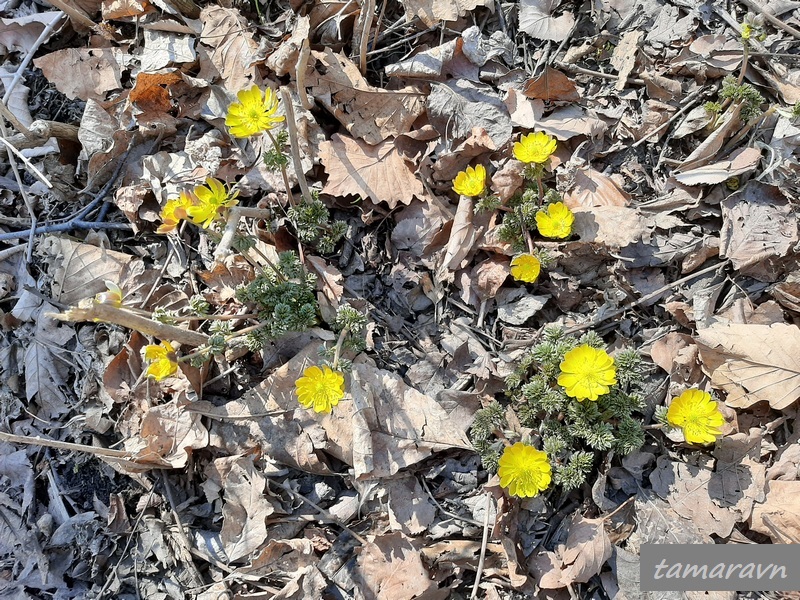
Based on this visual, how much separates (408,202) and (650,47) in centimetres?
165

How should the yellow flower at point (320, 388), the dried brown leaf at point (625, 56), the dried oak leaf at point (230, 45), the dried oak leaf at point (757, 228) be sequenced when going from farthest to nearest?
the dried oak leaf at point (230, 45)
the dried brown leaf at point (625, 56)
the dried oak leaf at point (757, 228)
the yellow flower at point (320, 388)

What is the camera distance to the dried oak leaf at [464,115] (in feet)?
10.4

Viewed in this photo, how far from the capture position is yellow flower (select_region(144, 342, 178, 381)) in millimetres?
2609

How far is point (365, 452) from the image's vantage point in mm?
2695

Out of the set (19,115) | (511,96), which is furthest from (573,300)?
(19,115)

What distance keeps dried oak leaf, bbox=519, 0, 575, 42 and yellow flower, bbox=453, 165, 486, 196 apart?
3.13ft

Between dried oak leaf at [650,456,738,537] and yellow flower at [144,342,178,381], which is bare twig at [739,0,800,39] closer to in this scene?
dried oak leaf at [650,456,738,537]

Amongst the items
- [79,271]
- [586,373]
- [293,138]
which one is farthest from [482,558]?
[79,271]

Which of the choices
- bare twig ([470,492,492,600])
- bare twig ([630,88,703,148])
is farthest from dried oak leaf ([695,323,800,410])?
bare twig ([470,492,492,600])

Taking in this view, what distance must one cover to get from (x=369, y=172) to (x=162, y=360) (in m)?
1.43

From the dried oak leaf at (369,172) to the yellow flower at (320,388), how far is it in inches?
39.5

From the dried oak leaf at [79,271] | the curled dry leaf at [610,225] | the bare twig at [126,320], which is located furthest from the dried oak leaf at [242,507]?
the curled dry leaf at [610,225]

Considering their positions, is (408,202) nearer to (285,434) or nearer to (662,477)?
(285,434)

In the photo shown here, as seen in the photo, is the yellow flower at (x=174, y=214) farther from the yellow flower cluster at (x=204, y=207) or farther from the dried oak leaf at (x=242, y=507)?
the dried oak leaf at (x=242, y=507)
